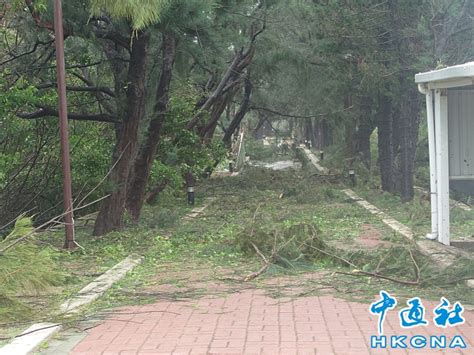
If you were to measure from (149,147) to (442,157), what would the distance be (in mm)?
6478

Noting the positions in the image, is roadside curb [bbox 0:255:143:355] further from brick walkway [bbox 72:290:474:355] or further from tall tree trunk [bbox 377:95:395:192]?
tall tree trunk [bbox 377:95:395:192]

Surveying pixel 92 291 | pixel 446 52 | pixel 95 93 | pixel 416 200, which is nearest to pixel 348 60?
pixel 446 52

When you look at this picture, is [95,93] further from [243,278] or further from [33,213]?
[243,278]

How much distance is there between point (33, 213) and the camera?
541 inches

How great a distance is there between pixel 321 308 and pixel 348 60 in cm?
1293

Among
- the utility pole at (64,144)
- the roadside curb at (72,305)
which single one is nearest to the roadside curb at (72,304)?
the roadside curb at (72,305)

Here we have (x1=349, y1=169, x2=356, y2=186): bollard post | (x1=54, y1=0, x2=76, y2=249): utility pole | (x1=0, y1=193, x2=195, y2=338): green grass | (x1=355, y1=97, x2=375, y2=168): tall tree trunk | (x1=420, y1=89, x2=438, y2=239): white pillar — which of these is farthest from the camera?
(x1=355, y1=97, x2=375, y2=168): tall tree trunk

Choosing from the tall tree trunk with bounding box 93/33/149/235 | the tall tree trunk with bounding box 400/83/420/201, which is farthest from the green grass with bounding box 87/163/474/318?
the tall tree trunk with bounding box 400/83/420/201

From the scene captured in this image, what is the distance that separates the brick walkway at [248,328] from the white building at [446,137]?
355 centimetres

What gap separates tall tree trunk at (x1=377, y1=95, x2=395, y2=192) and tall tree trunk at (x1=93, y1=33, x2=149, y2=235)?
932 cm

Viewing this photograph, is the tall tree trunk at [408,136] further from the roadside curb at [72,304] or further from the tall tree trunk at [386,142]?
the roadside curb at [72,304]

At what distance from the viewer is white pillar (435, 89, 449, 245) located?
9773 millimetres

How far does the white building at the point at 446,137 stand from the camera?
32.1ft

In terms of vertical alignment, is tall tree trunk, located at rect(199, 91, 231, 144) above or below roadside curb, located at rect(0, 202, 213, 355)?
above
